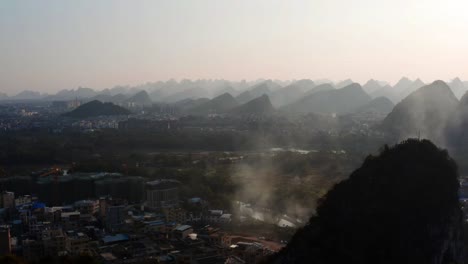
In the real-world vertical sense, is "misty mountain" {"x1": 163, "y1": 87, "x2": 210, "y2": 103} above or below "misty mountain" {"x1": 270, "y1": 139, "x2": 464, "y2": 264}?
above

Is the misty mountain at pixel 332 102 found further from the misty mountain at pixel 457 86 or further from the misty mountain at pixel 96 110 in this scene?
the misty mountain at pixel 96 110

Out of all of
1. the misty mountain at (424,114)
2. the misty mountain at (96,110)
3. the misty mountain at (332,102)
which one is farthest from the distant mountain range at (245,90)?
the misty mountain at (424,114)

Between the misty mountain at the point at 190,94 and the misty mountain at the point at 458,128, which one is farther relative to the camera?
the misty mountain at the point at 190,94

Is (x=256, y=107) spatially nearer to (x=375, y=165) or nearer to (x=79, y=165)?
(x=79, y=165)

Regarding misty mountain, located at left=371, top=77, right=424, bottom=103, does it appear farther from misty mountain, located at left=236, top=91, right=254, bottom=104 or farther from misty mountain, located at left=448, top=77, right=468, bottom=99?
misty mountain, located at left=236, top=91, right=254, bottom=104

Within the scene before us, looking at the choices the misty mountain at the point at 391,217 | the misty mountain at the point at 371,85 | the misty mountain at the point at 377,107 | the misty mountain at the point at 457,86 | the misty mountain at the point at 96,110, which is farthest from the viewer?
the misty mountain at the point at 371,85

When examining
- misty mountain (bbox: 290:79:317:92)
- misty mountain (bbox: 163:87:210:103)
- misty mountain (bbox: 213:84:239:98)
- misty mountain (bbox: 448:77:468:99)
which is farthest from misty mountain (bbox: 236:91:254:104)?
misty mountain (bbox: 163:87:210:103)

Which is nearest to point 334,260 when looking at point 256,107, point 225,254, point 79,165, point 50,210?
point 225,254
